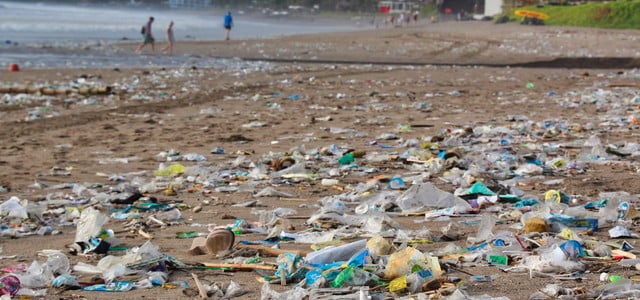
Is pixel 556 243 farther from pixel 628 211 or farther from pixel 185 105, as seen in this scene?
pixel 185 105

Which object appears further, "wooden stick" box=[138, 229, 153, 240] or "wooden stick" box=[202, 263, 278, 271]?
"wooden stick" box=[138, 229, 153, 240]

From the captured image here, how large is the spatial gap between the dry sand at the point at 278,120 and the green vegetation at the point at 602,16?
A: 54.3 feet

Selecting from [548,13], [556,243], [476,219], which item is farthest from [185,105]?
[548,13]

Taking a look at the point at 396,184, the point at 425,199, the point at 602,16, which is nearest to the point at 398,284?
the point at 425,199

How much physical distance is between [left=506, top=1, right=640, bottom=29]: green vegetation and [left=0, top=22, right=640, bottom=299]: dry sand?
16557 mm

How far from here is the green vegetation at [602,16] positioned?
36350 millimetres

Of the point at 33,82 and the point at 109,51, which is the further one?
the point at 109,51

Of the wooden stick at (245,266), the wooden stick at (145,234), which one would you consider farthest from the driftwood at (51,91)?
the wooden stick at (245,266)

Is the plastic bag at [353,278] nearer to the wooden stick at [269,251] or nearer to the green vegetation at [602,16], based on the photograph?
the wooden stick at [269,251]

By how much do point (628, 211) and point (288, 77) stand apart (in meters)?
12.0

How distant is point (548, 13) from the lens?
45281 millimetres

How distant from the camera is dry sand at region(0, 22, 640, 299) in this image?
174 inches

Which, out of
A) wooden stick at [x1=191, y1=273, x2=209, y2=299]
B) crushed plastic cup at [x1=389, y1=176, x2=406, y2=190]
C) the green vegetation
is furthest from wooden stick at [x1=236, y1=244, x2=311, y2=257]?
the green vegetation

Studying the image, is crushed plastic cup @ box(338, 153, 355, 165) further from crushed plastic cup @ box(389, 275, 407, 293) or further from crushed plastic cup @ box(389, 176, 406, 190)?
crushed plastic cup @ box(389, 275, 407, 293)
